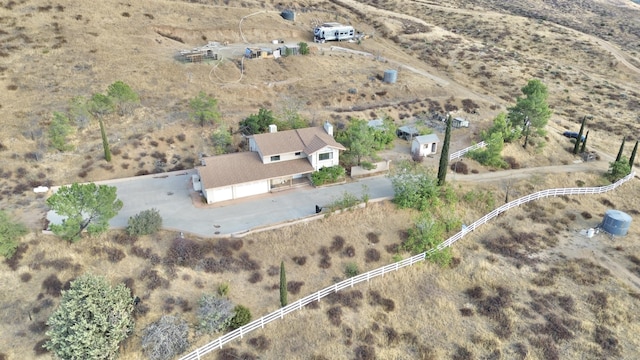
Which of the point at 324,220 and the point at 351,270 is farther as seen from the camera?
the point at 324,220

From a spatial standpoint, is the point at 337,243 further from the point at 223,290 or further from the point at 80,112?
the point at 80,112

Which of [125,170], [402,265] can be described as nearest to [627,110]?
[402,265]

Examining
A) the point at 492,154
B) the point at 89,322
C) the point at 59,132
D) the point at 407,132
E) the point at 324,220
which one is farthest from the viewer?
the point at 407,132

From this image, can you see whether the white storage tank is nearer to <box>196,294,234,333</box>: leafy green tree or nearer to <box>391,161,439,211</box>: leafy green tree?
<box>391,161,439,211</box>: leafy green tree

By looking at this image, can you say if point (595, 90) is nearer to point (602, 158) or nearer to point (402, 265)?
point (602, 158)

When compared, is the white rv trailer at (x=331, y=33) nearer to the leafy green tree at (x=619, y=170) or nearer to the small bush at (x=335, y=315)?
the leafy green tree at (x=619, y=170)

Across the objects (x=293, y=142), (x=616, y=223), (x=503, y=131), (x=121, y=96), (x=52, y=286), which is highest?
(x=121, y=96)

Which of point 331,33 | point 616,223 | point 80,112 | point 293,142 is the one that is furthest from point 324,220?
point 331,33

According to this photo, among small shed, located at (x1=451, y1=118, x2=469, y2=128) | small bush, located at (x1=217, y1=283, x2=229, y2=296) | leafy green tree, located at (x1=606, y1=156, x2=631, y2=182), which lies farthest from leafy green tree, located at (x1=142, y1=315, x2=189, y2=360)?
leafy green tree, located at (x1=606, y1=156, x2=631, y2=182)
